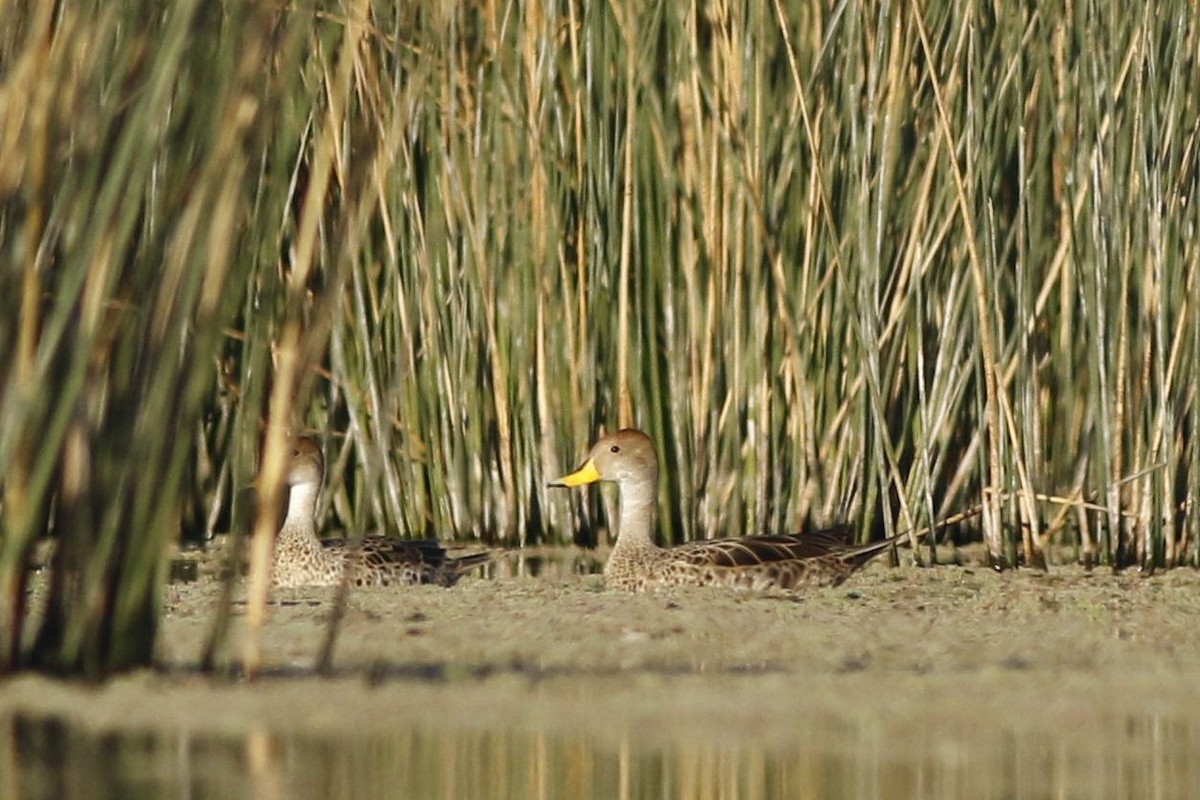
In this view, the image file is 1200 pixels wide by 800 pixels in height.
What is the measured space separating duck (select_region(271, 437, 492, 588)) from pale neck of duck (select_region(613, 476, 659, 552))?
0.42m

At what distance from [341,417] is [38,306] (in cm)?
395

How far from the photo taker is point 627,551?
23.1 ft

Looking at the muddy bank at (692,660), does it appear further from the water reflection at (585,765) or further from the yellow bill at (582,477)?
the yellow bill at (582,477)

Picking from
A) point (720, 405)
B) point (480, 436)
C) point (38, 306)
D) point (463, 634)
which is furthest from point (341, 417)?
point (38, 306)

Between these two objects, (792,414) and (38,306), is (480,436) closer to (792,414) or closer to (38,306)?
(792,414)

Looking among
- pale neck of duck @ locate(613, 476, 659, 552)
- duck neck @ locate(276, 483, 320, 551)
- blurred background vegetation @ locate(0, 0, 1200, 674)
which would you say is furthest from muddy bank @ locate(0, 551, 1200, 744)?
duck neck @ locate(276, 483, 320, 551)

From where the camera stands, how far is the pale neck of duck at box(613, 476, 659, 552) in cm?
708

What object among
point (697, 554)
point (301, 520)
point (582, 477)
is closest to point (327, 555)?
point (301, 520)

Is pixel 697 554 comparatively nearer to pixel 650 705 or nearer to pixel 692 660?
pixel 692 660

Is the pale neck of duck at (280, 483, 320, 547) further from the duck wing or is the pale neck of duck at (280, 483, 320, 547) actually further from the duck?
the duck wing

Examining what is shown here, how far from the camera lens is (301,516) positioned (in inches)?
297

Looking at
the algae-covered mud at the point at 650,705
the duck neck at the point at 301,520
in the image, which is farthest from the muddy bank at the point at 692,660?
the duck neck at the point at 301,520

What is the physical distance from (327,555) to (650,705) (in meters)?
3.00

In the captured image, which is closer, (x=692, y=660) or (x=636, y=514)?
(x=692, y=660)
